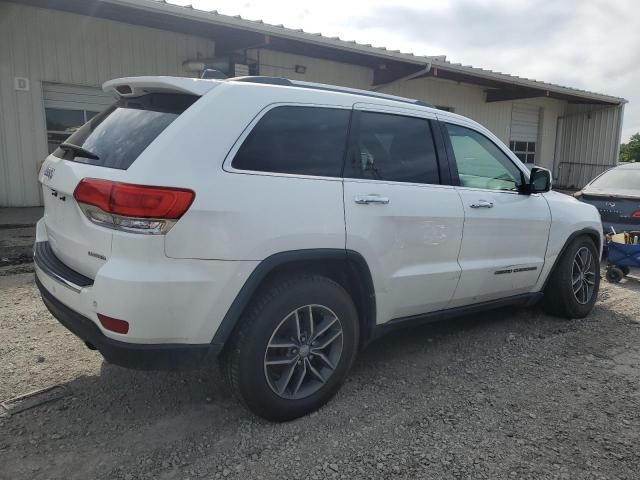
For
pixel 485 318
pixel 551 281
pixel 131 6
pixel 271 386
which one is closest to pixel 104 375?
pixel 271 386

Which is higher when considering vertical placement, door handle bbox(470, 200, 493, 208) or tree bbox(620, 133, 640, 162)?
tree bbox(620, 133, 640, 162)

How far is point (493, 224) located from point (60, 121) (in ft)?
28.8

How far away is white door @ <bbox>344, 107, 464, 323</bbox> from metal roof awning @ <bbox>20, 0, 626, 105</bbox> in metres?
6.47


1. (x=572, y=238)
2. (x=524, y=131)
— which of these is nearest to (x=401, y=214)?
(x=572, y=238)

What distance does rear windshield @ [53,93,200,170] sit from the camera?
2.65 meters

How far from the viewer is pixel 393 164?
11.3 ft

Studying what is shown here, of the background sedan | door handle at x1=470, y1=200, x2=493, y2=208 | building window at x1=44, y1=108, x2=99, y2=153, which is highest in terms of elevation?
building window at x1=44, y1=108, x2=99, y2=153

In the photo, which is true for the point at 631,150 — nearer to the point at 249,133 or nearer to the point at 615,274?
the point at 615,274

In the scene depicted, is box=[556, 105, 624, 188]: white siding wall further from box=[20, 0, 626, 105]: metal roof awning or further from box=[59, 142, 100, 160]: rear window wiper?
box=[59, 142, 100, 160]: rear window wiper

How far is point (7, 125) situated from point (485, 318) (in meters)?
8.76

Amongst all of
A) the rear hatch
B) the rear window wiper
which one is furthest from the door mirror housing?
the rear window wiper

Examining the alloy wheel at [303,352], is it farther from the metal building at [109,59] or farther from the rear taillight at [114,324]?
the metal building at [109,59]

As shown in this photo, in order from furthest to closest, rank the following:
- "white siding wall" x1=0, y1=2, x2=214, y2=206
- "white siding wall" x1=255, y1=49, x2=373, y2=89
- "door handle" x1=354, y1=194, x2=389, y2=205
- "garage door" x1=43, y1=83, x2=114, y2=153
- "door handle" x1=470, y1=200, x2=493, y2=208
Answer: "white siding wall" x1=255, y1=49, x2=373, y2=89
"garage door" x1=43, y1=83, x2=114, y2=153
"white siding wall" x1=0, y1=2, x2=214, y2=206
"door handle" x1=470, y1=200, x2=493, y2=208
"door handle" x1=354, y1=194, x2=389, y2=205

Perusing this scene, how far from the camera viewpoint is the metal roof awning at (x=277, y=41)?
28.7ft
